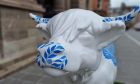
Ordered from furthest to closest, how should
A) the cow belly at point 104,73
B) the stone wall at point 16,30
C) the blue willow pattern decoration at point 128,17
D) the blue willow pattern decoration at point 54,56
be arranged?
1. the stone wall at point 16,30
2. the cow belly at point 104,73
3. the blue willow pattern decoration at point 128,17
4. the blue willow pattern decoration at point 54,56

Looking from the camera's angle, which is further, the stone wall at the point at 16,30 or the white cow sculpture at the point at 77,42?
the stone wall at the point at 16,30

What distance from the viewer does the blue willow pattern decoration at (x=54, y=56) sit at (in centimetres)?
168

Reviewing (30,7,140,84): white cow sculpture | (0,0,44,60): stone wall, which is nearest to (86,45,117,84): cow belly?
(30,7,140,84): white cow sculpture

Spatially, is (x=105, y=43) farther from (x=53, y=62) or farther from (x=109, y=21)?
(x=53, y=62)

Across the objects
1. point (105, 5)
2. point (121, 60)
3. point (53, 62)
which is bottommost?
point (105, 5)

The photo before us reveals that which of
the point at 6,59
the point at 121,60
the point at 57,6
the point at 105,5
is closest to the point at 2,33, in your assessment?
the point at 6,59

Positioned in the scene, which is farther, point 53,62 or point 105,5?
point 105,5

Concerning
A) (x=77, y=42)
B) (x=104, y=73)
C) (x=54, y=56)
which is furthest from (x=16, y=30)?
(x=54, y=56)

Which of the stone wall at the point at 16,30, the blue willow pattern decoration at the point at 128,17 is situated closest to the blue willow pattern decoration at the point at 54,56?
the blue willow pattern decoration at the point at 128,17

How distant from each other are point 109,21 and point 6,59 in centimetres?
440

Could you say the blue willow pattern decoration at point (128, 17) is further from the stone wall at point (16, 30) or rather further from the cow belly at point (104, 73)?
the stone wall at point (16, 30)

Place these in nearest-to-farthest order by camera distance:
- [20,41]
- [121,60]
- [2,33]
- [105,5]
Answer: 1. [2,33]
2. [20,41]
3. [121,60]
4. [105,5]

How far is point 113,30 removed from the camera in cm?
191

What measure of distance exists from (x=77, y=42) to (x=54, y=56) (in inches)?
9.8
